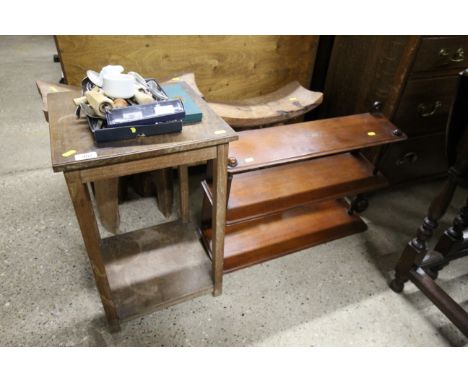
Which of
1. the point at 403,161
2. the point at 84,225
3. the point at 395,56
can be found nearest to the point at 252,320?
the point at 84,225

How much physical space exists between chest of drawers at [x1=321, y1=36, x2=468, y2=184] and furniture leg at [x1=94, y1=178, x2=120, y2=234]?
120 centimetres

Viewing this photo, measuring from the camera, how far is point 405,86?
1350mm

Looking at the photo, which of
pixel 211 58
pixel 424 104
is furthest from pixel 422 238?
pixel 211 58

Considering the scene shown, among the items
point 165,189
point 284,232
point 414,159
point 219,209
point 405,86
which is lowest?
point 284,232

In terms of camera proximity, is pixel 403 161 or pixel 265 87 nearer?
pixel 403 161

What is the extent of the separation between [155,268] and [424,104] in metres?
1.35

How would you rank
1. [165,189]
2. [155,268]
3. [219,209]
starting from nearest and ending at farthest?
1. [219,209]
2. [155,268]
3. [165,189]

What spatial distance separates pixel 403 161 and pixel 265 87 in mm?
842

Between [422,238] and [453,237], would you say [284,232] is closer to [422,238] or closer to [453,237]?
[422,238]

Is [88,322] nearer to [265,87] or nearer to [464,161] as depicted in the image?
[464,161]

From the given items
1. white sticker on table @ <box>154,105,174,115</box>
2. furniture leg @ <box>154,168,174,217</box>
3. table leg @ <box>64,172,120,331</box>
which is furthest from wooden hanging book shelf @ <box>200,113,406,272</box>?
table leg @ <box>64,172,120,331</box>

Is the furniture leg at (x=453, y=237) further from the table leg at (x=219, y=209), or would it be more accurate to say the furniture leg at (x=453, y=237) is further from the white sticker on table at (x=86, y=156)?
the white sticker on table at (x=86, y=156)

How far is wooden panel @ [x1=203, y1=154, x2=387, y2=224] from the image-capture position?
125 cm
